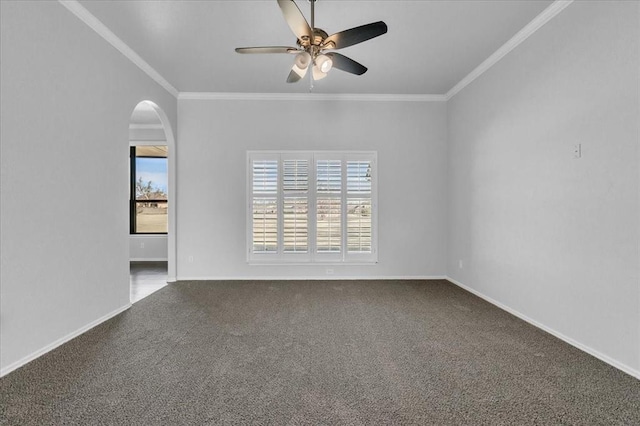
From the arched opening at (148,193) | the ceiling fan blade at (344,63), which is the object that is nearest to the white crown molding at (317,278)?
the arched opening at (148,193)

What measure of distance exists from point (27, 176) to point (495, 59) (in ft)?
15.1

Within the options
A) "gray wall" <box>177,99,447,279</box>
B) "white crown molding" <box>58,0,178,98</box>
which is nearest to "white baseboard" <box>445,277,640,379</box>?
"gray wall" <box>177,99,447,279</box>

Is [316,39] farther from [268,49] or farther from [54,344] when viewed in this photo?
[54,344]

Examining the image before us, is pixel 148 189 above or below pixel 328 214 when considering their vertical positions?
above

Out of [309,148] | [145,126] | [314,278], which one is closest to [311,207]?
[309,148]

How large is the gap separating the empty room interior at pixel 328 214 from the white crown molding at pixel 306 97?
0.02 meters

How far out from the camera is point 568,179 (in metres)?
2.64

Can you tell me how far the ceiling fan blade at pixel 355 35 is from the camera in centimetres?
222

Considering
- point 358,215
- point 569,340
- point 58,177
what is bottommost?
point 569,340

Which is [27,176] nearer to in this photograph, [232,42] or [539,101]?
[232,42]

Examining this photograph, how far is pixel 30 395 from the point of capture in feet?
6.12

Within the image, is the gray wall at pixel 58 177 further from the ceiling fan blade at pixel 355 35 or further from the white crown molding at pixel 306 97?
the ceiling fan blade at pixel 355 35

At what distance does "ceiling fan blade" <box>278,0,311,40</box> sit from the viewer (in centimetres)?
202

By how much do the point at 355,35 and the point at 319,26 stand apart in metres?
0.95
